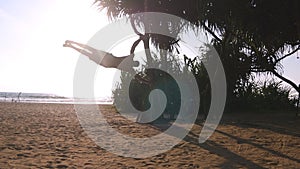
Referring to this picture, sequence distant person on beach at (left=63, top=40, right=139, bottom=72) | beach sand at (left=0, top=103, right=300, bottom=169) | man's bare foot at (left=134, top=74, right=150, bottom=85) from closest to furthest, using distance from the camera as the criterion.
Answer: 1. beach sand at (left=0, top=103, right=300, bottom=169)
2. distant person on beach at (left=63, top=40, right=139, bottom=72)
3. man's bare foot at (left=134, top=74, right=150, bottom=85)

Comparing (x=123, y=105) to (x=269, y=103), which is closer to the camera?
(x=269, y=103)

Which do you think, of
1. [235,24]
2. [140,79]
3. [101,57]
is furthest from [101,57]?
[235,24]

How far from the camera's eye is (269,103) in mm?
14062

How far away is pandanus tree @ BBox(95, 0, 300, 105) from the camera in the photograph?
5.86m

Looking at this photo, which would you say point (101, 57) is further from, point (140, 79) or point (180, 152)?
point (180, 152)

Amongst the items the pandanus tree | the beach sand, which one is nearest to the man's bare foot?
the pandanus tree

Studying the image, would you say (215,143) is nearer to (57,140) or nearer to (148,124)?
(57,140)

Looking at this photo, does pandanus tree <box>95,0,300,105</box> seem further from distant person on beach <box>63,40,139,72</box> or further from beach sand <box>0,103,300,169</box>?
beach sand <box>0,103,300,169</box>

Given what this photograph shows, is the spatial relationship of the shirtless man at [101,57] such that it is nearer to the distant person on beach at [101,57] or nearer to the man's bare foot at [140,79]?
the distant person on beach at [101,57]

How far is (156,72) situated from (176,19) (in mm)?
3495

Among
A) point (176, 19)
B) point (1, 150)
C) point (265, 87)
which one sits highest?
point (176, 19)

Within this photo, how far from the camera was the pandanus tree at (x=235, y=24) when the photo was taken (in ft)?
19.2

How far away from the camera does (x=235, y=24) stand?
6.26 metres

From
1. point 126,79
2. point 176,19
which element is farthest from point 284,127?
point 126,79
